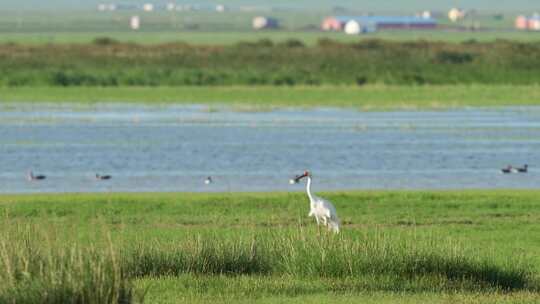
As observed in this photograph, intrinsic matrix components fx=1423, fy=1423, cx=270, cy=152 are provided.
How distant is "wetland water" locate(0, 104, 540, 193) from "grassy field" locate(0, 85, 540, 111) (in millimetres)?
2477

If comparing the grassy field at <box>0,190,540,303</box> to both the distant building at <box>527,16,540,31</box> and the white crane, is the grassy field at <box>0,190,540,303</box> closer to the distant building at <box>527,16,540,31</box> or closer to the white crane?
the white crane

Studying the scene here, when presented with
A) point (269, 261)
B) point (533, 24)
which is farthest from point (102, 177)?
point (533, 24)

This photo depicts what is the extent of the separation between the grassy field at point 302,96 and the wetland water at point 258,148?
8.13 feet

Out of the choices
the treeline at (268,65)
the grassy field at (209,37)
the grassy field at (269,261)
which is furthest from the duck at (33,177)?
the grassy field at (209,37)

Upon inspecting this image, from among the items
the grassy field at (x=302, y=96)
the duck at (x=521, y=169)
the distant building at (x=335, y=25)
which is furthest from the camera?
the distant building at (x=335, y=25)

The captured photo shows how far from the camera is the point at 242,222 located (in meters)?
19.2

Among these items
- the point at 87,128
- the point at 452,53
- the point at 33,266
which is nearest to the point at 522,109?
the point at 87,128

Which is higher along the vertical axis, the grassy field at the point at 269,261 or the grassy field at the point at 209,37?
the grassy field at the point at 269,261

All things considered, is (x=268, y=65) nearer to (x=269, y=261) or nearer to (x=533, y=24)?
(x=269, y=261)

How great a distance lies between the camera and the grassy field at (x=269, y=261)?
36.4 feet

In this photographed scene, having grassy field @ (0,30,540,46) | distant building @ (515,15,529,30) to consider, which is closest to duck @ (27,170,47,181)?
grassy field @ (0,30,540,46)

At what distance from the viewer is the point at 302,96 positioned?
168ft

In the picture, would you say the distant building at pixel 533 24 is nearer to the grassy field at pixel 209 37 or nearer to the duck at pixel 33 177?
the grassy field at pixel 209 37

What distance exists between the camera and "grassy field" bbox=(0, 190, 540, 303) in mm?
11109
